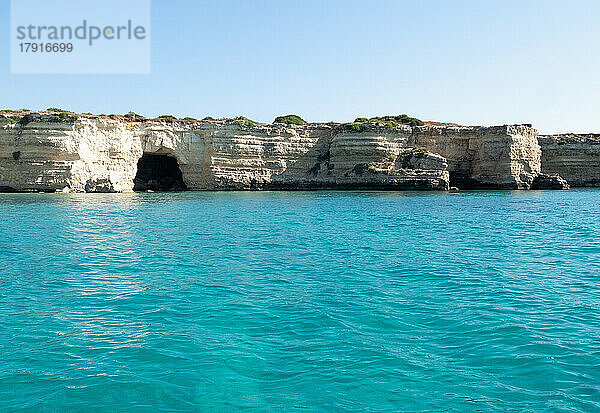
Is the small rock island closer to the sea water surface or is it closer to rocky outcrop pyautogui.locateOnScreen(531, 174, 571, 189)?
rocky outcrop pyautogui.locateOnScreen(531, 174, 571, 189)

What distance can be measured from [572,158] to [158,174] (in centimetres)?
5856

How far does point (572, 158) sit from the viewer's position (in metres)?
73.2

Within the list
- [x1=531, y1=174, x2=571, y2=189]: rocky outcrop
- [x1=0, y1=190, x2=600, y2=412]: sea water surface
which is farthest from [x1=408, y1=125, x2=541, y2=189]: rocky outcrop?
[x1=0, y1=190, x2=600, y2=412]: sea water surface

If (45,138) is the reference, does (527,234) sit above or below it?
below

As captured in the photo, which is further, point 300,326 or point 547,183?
point 547,183

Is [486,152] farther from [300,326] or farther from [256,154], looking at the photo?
[300,326]

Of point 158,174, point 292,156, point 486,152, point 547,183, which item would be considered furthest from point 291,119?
point 547,183

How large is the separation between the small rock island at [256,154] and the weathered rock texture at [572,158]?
619 mm

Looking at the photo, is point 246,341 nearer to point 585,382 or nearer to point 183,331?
point 183,331

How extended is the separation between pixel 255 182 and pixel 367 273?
5100 cm

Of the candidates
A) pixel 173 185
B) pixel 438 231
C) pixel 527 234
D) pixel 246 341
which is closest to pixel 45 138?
pixel 173 185

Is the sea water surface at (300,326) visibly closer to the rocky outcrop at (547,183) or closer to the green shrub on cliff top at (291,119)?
the rocky outcrop at (547,183)

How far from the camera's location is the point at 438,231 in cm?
2217

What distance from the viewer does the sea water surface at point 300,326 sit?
243 inches
